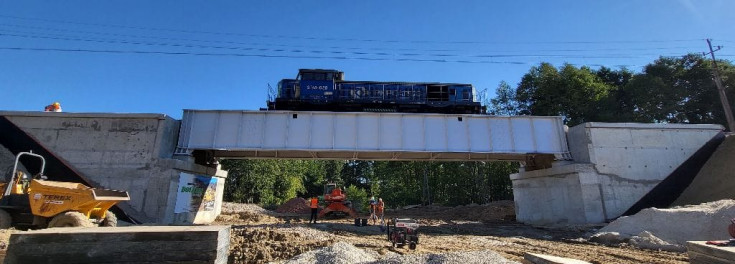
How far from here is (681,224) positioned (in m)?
13.5

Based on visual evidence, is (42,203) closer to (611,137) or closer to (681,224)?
(681,224)

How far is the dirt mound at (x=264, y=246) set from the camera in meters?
8.18

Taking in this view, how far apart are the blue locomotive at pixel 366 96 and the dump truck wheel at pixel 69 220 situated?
1223cm

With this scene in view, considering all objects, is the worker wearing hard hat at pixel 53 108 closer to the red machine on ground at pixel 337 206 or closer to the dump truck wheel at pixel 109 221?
the dump truck wheel at pixel 109 221

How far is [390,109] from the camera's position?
76.0 ft

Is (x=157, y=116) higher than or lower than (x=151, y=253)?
higher

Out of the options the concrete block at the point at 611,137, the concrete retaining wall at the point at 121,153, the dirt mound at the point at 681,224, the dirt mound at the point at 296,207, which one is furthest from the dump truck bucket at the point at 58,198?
the dirt mound at the point at 296,207

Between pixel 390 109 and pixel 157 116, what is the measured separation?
12808 millimetres

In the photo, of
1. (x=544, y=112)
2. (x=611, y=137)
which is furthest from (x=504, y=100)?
(x=611, y=137)

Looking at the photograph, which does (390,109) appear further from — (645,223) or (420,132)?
(645,223)

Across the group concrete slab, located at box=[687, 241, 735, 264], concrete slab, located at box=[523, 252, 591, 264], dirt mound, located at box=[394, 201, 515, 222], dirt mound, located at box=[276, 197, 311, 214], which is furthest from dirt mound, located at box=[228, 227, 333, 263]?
dirt mound, located at box=[276, 197, 311, 214]

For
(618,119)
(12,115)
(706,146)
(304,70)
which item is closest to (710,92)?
(618,119)

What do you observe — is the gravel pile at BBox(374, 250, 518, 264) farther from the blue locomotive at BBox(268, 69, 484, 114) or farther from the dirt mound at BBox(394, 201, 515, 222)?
the dirt mound at BBox(394, 201, 515, 222)

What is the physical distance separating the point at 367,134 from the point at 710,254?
55.9 feet
